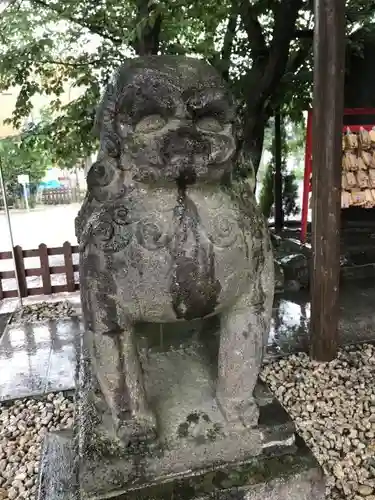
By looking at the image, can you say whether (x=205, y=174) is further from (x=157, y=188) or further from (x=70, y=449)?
(x=70, y=449)

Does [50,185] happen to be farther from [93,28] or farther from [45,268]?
[93,28]

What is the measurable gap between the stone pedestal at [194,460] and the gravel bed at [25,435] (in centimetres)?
92

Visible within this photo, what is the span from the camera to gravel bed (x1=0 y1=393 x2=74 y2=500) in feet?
7.11

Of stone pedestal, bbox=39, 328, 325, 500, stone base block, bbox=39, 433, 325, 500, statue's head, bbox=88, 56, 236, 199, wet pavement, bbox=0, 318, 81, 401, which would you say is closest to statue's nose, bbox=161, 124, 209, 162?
statue's head, bbox=88, 56, 236, 199

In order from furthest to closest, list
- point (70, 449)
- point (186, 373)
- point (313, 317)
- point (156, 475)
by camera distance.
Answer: point (313, 317) → point (70, 449) → point (186, 373) → point (156, 475)

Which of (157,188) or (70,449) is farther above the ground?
(157,188)

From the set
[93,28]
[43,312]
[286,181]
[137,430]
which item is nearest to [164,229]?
[137,430]

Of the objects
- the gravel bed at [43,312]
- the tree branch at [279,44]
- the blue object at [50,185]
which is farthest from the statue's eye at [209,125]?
the blue object at [50,185]

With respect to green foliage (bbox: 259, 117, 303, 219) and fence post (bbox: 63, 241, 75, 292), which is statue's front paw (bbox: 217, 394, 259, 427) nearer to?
fence post (bbox: 63, 241, 75, 292)

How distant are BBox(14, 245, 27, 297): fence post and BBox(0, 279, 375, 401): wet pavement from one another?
3.92 feet

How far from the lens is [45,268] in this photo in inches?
212

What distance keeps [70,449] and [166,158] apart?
3.74 ft

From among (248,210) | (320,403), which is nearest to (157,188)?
(248,210)

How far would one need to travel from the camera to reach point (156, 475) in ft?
3.80
